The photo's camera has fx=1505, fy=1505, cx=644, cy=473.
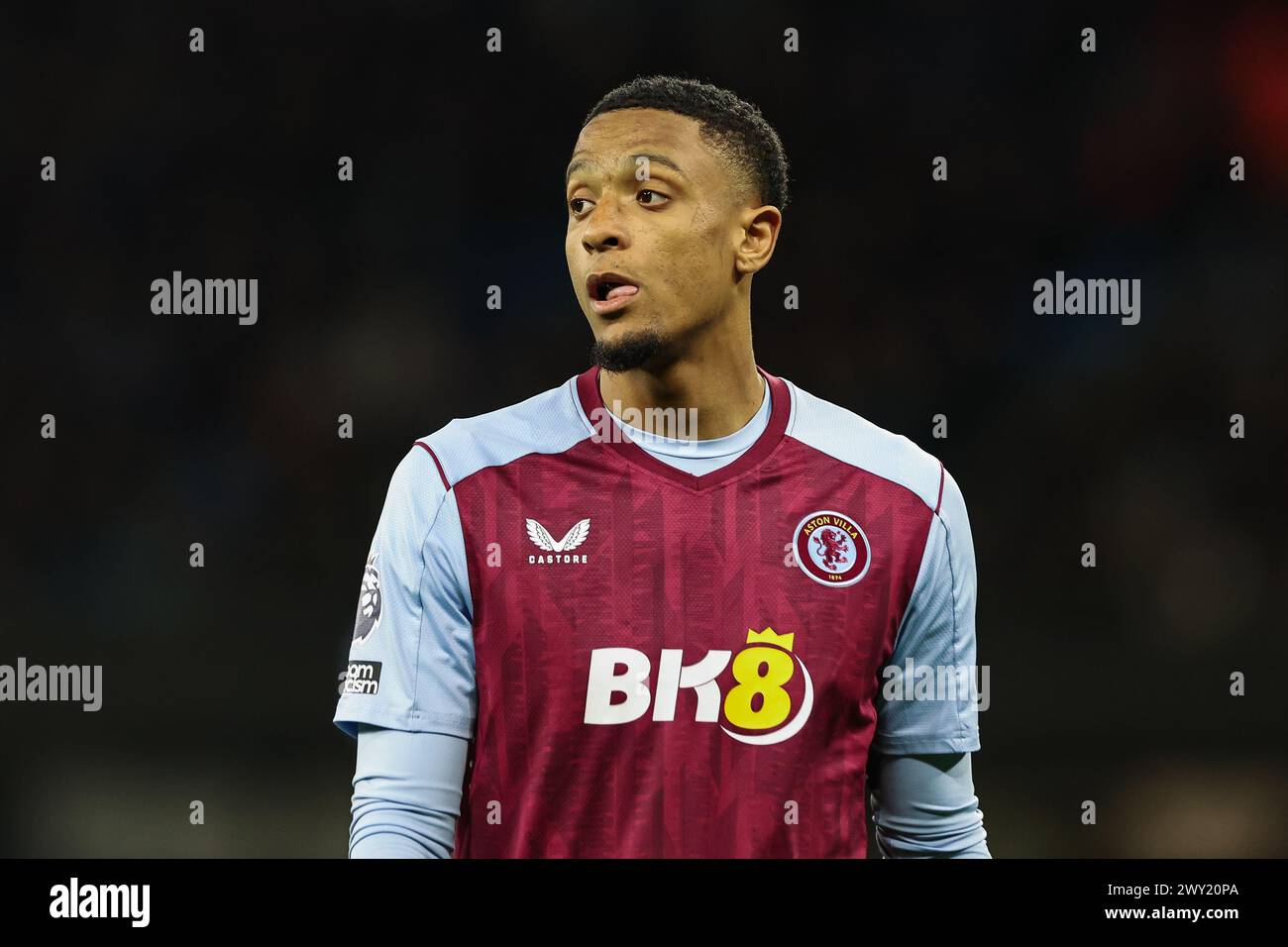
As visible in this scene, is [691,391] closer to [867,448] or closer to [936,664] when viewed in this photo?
[867,448]

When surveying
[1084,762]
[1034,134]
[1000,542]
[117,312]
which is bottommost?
[1084,762]

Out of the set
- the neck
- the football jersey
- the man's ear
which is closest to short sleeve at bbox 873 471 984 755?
the football jersey

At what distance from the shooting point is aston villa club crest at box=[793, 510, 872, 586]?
3.36 metres

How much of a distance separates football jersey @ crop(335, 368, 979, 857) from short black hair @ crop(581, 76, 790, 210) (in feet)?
1.87

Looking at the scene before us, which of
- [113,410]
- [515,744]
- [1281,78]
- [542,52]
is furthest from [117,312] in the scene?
[1281,78]

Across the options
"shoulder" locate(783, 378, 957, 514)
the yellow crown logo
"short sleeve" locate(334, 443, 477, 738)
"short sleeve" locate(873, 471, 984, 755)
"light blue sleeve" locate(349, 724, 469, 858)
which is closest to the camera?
"light blue sleeve" locate(349, 724, 469, 858)

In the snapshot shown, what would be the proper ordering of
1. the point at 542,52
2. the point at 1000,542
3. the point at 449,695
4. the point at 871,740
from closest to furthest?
1. the point at 449,695
2. the point at 871,740
3. the point at 542,52
4. the point at 1000,542

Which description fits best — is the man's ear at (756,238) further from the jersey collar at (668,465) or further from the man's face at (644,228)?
the jersey collar at (668,465)

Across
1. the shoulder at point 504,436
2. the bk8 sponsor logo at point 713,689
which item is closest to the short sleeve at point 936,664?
the bk8 sponsor logo at point 713,689

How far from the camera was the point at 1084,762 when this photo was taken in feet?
18.7

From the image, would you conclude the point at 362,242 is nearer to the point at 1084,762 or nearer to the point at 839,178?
the point at 839,178

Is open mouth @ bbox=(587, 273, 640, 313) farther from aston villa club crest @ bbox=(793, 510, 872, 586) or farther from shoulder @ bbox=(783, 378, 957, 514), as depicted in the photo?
aston villa club crest @ bbox=(793, 510, 872, 586)

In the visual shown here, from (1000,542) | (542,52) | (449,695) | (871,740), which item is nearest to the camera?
(449,695)

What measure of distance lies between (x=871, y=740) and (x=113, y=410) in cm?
397
